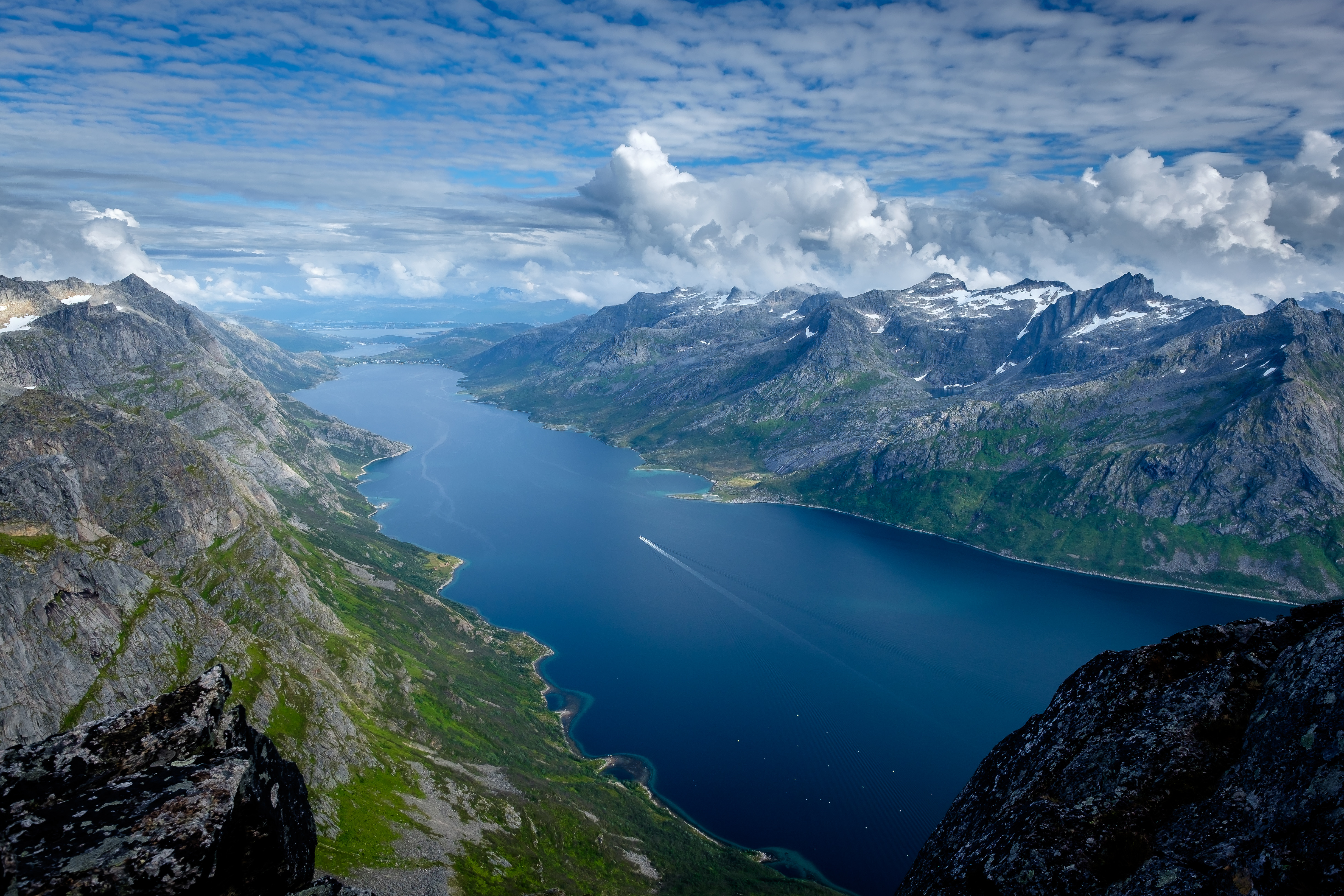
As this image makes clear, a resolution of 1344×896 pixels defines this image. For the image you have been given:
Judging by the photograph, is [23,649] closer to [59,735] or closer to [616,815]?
[616,815]

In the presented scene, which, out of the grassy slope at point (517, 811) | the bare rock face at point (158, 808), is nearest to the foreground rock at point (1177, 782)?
the bare rock face at point (158, 808)

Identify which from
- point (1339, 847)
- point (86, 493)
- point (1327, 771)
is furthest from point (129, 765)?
point (86, 493)

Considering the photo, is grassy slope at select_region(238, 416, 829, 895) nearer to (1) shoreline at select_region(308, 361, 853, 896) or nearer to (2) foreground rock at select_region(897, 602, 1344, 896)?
(1) shoreline at select_region(308, 361, 853, 896)

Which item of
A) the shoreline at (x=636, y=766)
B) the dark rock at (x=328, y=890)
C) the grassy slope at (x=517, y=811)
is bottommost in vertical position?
the shoreline at (x=636, y=766)

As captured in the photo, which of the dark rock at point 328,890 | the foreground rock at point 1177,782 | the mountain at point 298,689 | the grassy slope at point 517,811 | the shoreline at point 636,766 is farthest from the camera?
the shoreline at point 636,766

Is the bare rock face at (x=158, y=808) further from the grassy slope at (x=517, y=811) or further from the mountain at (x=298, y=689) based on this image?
the grassy slope at (x=517, y=811)

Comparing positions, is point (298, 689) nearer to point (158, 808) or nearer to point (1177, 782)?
point (158, 808)
